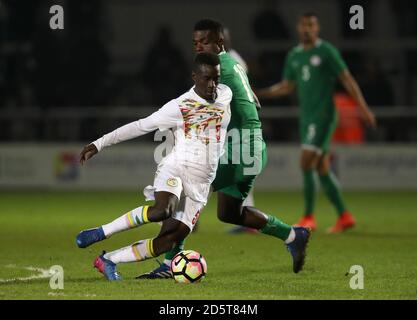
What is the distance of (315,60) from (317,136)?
89 centimetres

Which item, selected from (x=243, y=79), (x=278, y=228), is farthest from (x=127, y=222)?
(x=243, y=79)

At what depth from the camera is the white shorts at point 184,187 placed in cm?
776

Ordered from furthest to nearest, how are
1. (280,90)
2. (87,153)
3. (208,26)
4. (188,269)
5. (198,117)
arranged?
1. (280,90)
2. (208,26)
3. (198,117)
4. (188,269)
5. (87,153)

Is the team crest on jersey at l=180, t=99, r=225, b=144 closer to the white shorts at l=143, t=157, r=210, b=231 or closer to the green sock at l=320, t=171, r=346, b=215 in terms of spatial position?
the white shorts at l=143, t=157, r=210, b=231

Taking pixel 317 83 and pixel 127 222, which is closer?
pixel 127 222

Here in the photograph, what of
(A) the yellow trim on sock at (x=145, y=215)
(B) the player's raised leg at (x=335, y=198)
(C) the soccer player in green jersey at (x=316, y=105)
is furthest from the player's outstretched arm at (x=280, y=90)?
(A) the yellow trim on sock at (x=145, y=215)

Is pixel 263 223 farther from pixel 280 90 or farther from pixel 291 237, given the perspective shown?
pixel 280 90

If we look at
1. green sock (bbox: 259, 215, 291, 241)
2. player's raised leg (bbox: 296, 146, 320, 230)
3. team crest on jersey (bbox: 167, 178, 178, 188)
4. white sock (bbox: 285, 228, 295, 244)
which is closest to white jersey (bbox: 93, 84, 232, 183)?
team crest on jersey (bbox: 167, 178, 178, 188)

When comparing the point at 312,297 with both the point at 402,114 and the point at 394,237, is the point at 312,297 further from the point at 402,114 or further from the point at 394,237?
the point at 402,114

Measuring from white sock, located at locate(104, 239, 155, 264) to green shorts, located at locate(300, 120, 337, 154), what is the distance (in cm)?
450

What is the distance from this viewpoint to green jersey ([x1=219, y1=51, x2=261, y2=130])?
850cm

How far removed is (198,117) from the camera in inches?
307

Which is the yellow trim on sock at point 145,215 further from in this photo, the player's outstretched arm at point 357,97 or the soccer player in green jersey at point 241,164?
the player's outstretched arm at point 357,97

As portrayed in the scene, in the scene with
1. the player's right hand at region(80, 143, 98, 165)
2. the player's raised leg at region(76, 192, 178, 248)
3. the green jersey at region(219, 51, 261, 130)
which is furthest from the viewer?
the green jersey at region(219, 51, 261, 130)
